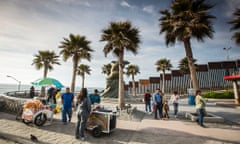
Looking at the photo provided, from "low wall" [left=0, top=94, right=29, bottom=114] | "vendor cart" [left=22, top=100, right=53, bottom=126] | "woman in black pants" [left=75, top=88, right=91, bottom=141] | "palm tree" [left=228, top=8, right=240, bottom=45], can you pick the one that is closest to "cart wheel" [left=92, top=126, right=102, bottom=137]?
"woman in black pants" [left=75, top=88, right=91, bottom=141]

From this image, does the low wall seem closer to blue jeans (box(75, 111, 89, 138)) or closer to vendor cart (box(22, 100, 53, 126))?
vendor cart (box(22, 100, 53, 126))

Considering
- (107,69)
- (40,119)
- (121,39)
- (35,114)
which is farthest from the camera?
(107,69)

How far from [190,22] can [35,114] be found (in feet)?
37.9

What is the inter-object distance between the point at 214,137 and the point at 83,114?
531 centimetres

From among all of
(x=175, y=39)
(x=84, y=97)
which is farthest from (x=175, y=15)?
(x=84, y=97)

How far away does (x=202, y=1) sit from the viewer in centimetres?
915

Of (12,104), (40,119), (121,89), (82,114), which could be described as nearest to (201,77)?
(121,89)

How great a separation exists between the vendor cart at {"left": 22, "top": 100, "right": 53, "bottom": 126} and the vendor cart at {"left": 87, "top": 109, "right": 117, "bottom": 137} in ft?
9.10

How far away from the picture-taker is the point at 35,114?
231 inches

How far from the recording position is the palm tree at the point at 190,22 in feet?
29.3

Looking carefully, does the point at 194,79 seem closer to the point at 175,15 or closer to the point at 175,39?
the point at 175,39

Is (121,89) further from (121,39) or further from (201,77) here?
(201,77)

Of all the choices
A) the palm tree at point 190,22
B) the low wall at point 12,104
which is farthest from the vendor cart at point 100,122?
the palm tree at point 190,22

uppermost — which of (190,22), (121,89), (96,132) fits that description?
(190,22)
